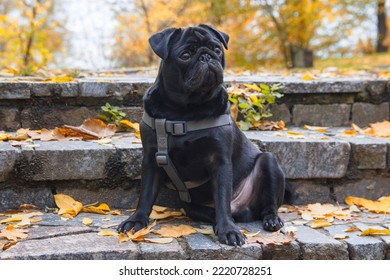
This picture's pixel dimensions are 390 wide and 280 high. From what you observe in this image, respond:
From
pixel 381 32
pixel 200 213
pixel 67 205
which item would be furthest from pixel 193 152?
pixel 381 32

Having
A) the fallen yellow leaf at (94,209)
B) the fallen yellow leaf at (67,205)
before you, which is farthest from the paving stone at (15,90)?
the fallen yellow leaf at (94,209)

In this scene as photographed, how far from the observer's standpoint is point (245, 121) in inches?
176

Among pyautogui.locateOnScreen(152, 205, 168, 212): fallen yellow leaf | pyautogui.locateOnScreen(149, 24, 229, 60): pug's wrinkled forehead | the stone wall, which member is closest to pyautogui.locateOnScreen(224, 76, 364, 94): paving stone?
the stone wall

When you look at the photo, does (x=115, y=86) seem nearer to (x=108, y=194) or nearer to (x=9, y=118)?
(x=9, y=118)

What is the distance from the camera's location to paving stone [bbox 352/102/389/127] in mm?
5000

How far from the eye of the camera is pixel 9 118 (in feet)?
14.0

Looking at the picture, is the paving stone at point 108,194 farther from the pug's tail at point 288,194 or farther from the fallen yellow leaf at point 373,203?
the fallen yellow leaf at point 373,203

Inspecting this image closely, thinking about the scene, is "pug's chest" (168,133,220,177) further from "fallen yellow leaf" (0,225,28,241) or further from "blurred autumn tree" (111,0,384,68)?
"blurred autumn tree" (111,0,384,68)

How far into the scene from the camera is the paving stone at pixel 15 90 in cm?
422

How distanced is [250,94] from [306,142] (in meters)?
0.87

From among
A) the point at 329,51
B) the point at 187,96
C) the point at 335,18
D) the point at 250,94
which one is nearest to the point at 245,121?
the point at 250,94

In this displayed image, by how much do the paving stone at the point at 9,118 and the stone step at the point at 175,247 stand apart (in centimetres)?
137

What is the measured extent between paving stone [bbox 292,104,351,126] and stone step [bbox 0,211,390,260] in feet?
6.08
